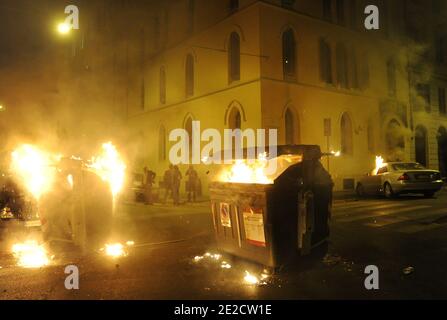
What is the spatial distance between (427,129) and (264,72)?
577 inches

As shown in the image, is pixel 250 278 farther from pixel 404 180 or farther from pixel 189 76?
pixel 189 76

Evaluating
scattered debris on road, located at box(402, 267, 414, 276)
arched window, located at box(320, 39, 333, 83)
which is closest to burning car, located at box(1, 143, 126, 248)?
scattered debris on road, located at box(402, 267, 414, 276)

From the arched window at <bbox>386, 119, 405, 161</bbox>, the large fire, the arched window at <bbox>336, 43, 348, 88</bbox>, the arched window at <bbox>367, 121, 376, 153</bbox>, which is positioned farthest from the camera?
the arched window at <bbox>386, 119, 405, 161</bbox>

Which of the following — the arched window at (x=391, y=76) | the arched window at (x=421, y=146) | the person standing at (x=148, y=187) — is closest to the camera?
the person standing at (x=148, y=187)

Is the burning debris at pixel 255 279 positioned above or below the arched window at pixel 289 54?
below

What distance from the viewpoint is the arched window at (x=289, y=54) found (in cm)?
1722

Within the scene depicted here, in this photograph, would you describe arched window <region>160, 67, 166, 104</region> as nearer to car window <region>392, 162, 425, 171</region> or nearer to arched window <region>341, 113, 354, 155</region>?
arched window <region>341, 113, 354, 155</region>

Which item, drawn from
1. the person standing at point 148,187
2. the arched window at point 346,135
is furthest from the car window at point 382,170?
the person standing at point 148,187

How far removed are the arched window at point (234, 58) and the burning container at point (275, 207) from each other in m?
12.6

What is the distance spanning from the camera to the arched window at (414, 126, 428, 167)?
80.2ft

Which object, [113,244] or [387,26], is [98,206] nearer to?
[113,244]

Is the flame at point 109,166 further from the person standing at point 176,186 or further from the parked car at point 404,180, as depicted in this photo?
the parked car at point 404,180

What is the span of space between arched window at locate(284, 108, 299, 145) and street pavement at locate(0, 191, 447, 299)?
31.2 feet
